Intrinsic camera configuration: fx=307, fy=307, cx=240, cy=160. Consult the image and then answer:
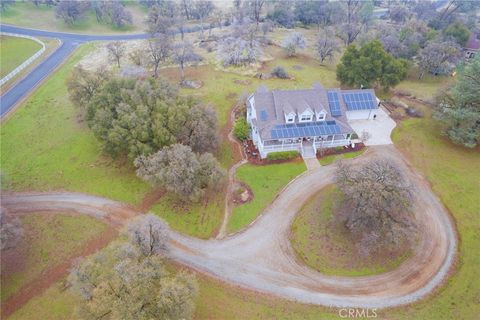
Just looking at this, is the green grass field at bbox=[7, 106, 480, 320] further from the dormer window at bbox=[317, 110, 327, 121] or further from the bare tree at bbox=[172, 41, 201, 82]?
the bare tree at bbox=[172, 41, 201, 82]

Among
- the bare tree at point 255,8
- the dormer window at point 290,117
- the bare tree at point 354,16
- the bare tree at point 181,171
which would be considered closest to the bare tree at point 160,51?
the bare tree at point 181,171

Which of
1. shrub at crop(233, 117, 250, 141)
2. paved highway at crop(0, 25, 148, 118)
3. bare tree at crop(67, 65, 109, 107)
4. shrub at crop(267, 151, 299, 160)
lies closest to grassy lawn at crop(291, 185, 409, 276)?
shrub at crop(267, 151, 299, 160)

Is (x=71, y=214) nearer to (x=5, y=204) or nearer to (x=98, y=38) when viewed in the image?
(x=5, y=204)

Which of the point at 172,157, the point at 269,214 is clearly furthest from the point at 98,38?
the point at 269,214

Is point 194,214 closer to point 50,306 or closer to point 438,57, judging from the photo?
point 50,306

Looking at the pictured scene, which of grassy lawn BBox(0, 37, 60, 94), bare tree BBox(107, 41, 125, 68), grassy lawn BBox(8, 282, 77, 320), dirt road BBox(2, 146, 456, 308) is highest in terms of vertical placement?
bare tree BBox(107, 41, 125, 68)

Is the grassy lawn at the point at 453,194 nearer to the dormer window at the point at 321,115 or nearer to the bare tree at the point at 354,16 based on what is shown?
the dormer window at the point at 321,115

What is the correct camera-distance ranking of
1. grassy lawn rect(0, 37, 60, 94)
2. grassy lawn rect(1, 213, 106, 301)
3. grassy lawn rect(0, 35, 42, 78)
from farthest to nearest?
grassy lawn rect(0, 35, 42, 78) → grassy lawn rect(0, 37, 60, 94) → grassy lawn rect(1, 213, 106, 301)

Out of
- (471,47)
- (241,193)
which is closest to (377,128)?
(241,193)
